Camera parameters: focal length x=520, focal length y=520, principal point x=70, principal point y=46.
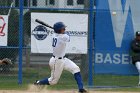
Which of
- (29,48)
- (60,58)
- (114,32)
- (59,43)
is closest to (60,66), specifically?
(60,58)

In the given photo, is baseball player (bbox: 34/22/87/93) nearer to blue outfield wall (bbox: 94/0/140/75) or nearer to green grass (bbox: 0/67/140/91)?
green grass (bbox: 0/67/140/91)

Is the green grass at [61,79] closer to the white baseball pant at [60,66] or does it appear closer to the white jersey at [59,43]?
the white baseball pant at [60,66]

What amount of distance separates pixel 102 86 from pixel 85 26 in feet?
6.06

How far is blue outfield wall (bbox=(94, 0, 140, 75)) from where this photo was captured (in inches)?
616

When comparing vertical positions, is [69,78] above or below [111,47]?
below

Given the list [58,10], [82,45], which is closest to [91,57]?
[82,45]

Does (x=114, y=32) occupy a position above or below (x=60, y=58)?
above

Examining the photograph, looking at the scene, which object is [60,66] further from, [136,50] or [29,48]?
[136,50]

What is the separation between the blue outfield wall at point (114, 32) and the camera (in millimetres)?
15648

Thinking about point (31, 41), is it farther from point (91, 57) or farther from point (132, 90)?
point (132, 90)

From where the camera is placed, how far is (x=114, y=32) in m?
15.7

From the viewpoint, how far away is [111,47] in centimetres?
1573

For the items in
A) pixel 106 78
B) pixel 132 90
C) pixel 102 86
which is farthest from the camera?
pixel 106 78

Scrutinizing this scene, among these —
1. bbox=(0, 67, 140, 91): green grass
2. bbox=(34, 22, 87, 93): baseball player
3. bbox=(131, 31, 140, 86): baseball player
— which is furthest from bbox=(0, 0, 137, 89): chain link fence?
bbox=(34, 22, 87, 93): baseball player
